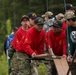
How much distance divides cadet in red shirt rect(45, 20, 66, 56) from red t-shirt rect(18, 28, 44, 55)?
0.53ft

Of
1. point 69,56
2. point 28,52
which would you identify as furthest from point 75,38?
point 28,52

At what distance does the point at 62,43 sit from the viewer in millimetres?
10336

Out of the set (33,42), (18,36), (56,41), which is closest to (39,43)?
(33,42)

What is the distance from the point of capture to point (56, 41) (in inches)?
408

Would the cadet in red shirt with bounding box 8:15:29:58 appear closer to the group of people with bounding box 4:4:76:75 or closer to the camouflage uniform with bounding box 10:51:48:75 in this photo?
the group of people with bounding box 4:4:76:75

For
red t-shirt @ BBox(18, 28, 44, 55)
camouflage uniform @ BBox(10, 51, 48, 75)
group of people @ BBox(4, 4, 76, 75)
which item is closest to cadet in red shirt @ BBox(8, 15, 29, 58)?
group of people @ BBox(4, 4, 76, 75)

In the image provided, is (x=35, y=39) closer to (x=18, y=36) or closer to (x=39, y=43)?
(x=39, y=43)

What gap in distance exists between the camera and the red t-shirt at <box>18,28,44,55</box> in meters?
10.2

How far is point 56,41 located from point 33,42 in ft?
1.42

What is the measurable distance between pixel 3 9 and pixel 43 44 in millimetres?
26064

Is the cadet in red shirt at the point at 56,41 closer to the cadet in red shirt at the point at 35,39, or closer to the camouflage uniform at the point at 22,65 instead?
the cadet in red shirt at the point at 35,39

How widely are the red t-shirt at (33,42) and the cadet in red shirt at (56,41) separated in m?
0.16

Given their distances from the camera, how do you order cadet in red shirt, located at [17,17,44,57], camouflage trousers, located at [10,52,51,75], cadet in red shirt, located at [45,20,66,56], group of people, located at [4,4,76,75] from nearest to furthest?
group of people, located at [4,4,76,75], cadet in red shirt, located at [17,17,44,57], cadet in red shirt, located at [45,20,66,56], camouflage trousers, located at [10,52,51,75]

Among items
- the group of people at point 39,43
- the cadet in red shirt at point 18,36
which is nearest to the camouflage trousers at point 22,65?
the group of people at point 39,43
